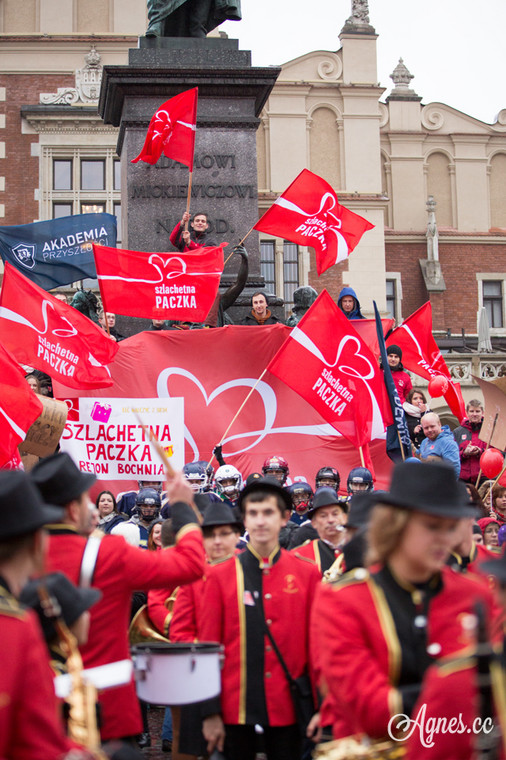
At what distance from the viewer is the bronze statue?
12406 mm

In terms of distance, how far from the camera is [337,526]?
6.20 m

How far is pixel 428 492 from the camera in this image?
3391 mm

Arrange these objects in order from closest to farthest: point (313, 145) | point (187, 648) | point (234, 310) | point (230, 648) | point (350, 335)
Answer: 1. point (187, 648)
2. point (230, 648)
3. point (350, 335)
4. point (234, 310)
5. point (313, 145)

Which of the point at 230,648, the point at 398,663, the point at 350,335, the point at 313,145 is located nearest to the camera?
the point at 398,663

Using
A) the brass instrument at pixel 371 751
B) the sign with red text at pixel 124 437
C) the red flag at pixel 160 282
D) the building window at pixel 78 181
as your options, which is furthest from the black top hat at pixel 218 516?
the building window at pixel 78 181

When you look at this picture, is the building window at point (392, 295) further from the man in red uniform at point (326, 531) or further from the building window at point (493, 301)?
the man in red uniform at point (326, 531)

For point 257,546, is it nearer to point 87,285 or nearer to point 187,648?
point 187,648

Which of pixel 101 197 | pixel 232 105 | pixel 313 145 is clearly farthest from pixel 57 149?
pixel 232 105

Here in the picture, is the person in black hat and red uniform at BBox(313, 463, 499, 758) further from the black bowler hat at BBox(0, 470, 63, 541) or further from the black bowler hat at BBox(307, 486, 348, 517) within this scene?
the black bowler hat at BBox(307, 486, 348, 517)

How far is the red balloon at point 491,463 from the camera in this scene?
9.65 metres

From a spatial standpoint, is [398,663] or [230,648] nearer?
[398,663]

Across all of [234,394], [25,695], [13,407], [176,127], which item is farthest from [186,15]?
[25,695]

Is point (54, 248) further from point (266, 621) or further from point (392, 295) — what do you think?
point (392, 295)

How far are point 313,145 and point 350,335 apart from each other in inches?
1089
